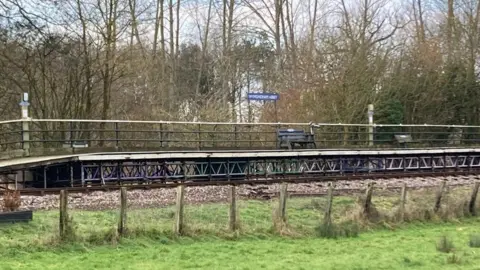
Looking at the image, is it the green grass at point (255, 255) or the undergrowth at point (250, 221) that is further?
the undergrowth at point (250, 221)

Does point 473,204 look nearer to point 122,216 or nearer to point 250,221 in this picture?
point 250,221

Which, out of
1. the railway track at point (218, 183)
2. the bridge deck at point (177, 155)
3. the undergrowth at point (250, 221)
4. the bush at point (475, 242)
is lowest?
the bush at point (475, 242)

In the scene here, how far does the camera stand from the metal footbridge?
2295cm

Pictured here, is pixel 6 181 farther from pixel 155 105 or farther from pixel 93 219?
pixel 155 105

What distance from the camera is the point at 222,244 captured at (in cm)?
1412

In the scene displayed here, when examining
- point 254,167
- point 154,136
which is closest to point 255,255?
point 254,167

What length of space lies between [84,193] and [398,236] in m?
9.67

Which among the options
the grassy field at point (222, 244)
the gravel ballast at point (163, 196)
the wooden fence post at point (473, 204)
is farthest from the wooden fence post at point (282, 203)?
the wooden fence post at point (473, 204)

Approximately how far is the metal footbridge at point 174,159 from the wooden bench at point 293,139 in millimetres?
521

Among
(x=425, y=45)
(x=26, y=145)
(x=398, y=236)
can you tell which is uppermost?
(x=425, y=45)

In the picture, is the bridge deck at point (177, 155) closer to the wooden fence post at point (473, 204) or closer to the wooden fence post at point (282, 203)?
the wooden fence post at point (282, 203)

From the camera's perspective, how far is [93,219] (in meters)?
15.3

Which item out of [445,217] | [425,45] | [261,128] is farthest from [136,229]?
Answer: [425,45]

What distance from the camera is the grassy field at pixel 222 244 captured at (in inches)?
459
